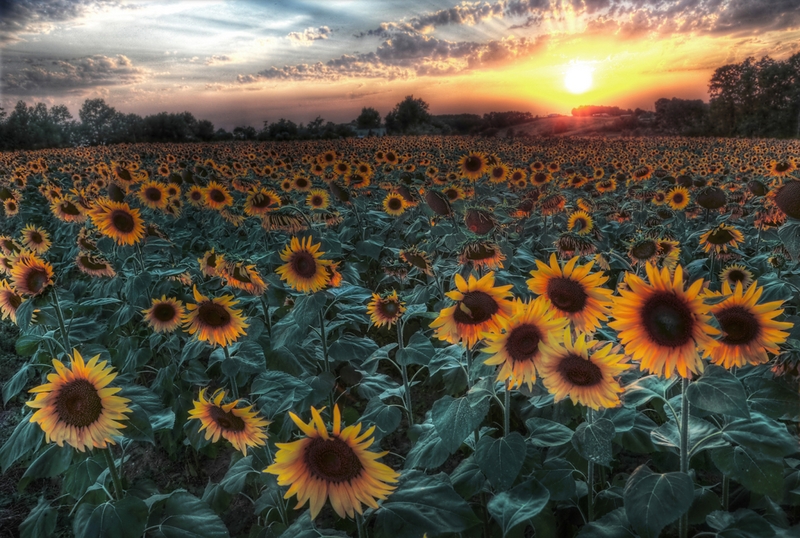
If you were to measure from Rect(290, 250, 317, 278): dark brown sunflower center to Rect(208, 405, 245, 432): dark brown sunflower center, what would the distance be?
842mm

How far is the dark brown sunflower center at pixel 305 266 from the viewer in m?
2.73

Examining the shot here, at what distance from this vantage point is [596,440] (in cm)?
173

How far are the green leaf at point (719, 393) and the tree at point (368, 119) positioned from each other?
4749 cm

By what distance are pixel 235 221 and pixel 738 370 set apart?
516cm

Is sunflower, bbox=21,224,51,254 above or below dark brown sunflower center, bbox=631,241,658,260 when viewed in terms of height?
below

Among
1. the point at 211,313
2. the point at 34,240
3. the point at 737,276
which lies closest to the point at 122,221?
the point at 34,240

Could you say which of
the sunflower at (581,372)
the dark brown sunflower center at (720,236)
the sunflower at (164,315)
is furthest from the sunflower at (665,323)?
the sunflower at (164,315)

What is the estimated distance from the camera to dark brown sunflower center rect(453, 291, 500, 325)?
1957 millimetres

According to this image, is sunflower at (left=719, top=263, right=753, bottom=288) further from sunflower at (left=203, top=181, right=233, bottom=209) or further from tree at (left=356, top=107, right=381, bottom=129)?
tree at (left=356, top=107, right=381, bottom=129)

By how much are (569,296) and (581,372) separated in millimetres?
329

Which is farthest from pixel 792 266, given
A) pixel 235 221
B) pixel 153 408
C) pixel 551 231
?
pixel 235 221

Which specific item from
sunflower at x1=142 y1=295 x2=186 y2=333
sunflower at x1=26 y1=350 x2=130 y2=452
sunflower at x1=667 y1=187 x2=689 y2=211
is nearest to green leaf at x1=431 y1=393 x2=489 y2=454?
sunflower at x1=26 y1=350 x2=130 y2=452

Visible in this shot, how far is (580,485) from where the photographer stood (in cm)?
227

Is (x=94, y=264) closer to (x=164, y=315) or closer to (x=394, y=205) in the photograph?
(x=164, y=315)
